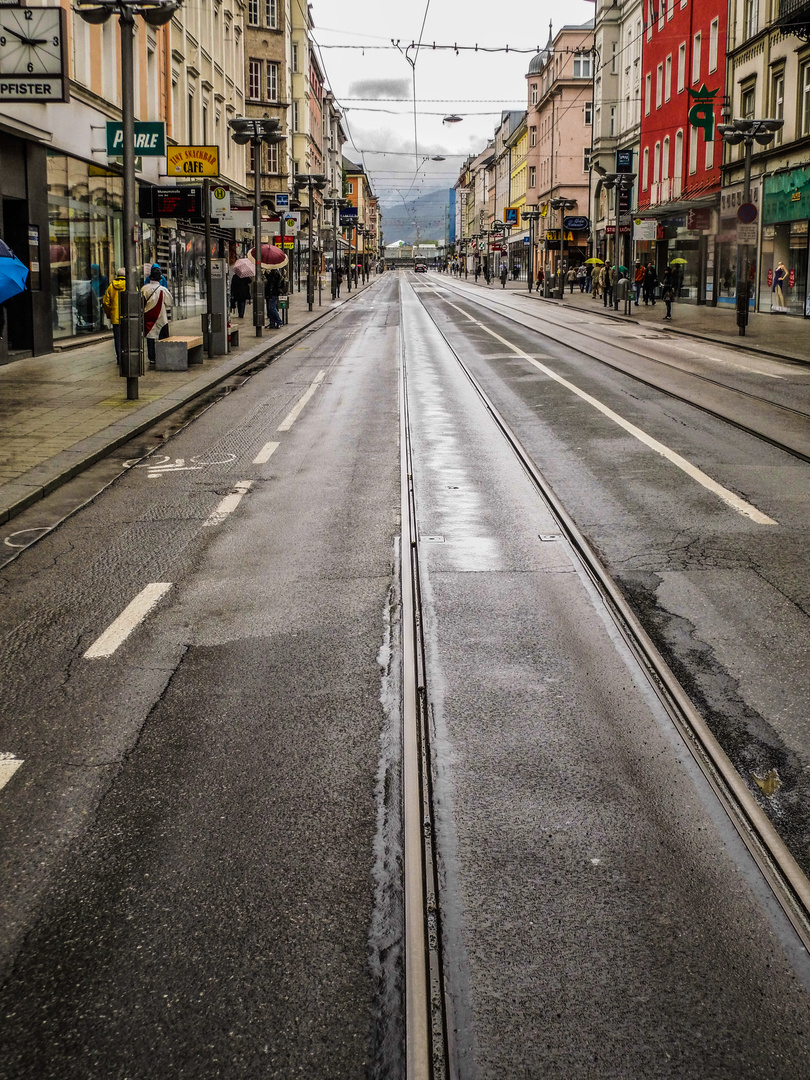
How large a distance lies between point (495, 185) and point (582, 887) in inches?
5798

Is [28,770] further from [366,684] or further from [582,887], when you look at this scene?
[582,887]

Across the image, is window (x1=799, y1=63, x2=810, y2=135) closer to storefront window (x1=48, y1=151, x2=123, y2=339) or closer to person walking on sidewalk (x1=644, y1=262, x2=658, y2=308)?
person walking on sidewalk (x1=644, y1=262, x2=658, y2=308)

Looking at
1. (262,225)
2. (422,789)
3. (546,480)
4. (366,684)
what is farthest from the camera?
(262,225)

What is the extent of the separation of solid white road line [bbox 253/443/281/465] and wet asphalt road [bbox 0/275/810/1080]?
8.18 ft

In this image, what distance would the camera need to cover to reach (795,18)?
3275 centimetres

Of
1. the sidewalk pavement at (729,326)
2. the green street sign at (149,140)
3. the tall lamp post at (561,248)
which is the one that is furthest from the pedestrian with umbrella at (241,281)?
the tall lamp post at (561,248)

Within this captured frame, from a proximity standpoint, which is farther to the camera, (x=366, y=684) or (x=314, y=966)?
(x=366, y=684)

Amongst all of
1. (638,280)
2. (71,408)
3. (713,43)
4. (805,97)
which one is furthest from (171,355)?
(638,280)

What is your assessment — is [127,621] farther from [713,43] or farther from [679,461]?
[713,43]

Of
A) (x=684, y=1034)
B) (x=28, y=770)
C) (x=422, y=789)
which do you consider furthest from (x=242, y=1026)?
(x=28, y=770)

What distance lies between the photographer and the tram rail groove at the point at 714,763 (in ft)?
12.4

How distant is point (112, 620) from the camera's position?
6.81 m

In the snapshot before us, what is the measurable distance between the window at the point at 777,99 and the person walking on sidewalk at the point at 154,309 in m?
23.7

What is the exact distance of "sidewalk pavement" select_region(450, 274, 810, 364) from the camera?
26391 mm
